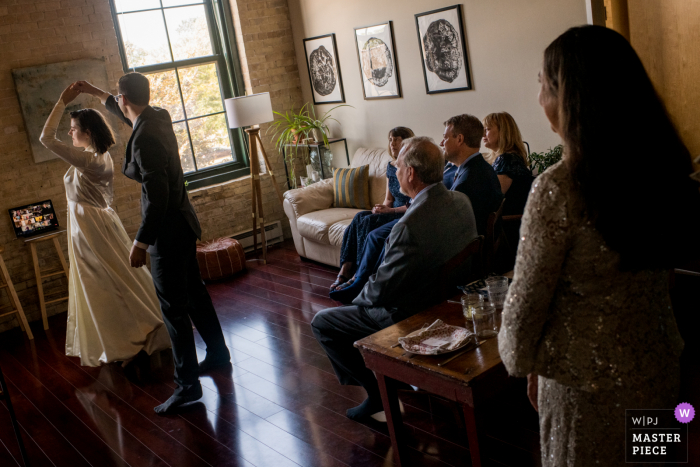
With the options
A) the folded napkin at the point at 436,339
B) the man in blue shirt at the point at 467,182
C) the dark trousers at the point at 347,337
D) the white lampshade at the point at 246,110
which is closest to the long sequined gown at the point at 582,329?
the folded napkin at the point at 436,339

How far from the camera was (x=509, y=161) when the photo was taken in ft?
13.4

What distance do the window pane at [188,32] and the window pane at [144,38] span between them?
0.10 m

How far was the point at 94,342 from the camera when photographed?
4238 mm

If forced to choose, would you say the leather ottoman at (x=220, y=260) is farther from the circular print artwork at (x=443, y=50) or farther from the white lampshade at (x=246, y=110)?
the circular print artwork at (x=443, y=50)

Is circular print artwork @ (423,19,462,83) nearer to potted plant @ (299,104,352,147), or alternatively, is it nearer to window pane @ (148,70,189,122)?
potted plant @ (299,104,352,147)

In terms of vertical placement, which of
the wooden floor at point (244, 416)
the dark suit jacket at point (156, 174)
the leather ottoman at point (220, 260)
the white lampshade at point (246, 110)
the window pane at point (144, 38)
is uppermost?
the window pane at point (144, 38)

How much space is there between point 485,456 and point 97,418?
2.40m

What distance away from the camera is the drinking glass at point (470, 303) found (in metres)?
2.38

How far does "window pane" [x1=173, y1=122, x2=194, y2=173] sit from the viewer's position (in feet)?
21.9

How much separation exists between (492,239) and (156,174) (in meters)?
1.79

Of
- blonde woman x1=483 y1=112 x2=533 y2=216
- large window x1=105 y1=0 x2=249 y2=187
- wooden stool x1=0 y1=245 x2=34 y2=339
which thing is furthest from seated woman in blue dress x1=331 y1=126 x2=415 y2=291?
wooden stool x1=0 y1=245 x2=34 y2=339

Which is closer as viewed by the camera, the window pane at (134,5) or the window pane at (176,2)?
the window pane at (134,5)

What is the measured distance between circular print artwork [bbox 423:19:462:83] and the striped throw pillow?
1123 mm

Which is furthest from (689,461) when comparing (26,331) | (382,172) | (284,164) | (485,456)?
(284,164)
